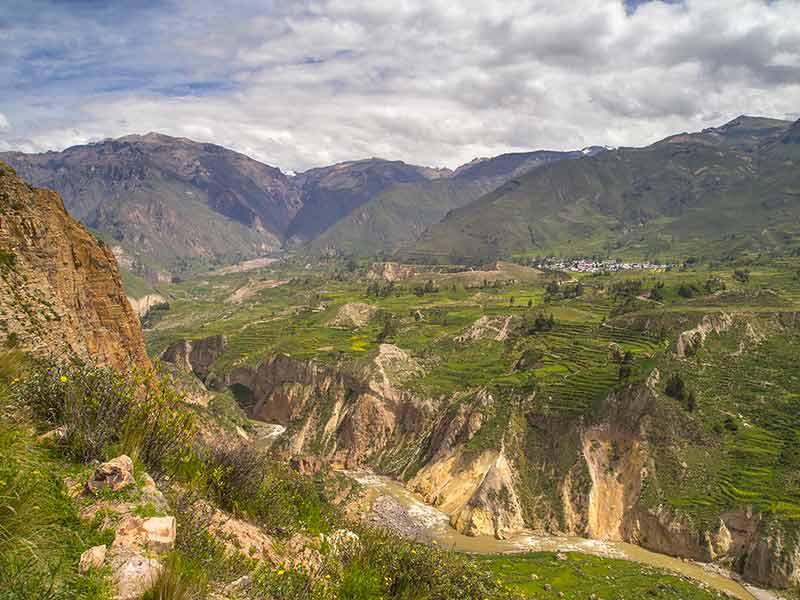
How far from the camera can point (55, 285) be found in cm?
3238

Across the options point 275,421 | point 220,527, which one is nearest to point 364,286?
point 275,421

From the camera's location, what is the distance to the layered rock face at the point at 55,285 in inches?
1087

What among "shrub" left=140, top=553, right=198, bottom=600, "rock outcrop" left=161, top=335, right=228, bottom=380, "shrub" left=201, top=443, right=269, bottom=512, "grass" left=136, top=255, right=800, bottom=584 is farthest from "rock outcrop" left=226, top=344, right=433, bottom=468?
"shrub" left=140, top=553, right=198, bottom=600

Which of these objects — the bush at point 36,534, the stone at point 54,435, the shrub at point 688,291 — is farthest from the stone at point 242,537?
the shrub at point 688,291

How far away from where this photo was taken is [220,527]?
10.6 m

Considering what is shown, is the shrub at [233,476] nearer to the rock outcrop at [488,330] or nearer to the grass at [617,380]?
the grass at [617,380]

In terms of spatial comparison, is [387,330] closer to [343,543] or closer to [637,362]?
[637,362]

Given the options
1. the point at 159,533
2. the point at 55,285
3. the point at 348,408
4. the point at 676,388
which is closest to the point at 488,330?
the point at 348,408

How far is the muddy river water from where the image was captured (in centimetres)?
4366

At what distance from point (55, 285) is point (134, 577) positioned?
31882 mm

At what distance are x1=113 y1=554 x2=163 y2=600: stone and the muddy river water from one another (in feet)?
134

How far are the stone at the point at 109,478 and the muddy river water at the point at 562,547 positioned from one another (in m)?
39.9

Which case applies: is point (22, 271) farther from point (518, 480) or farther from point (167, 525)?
point (518, 480)

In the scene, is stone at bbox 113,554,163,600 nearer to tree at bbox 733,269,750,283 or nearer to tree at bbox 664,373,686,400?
tree at bbox 664,373,686,400
